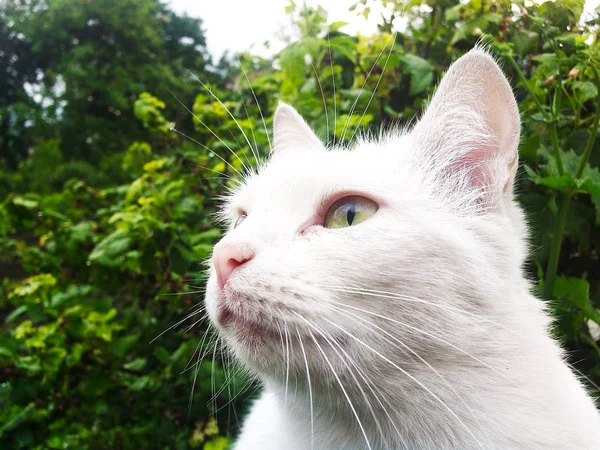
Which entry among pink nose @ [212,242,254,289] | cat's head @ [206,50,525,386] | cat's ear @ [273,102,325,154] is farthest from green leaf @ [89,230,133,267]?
pink nose @ [212,242,254,289]

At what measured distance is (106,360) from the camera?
2.17 metres

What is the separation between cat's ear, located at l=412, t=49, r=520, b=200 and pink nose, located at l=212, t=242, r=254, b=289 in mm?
509

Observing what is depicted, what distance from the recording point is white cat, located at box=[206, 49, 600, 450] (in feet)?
2.85

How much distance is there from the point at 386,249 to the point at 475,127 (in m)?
0.39

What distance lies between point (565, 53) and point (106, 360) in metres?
2.24

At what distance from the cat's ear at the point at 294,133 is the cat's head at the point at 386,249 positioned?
33 cm

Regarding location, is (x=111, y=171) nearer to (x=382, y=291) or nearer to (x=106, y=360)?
(x=106, y=360)

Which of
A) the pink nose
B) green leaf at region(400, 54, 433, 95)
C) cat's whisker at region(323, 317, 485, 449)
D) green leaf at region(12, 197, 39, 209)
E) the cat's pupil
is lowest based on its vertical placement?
cat's whisker at region(323, 317, 485, 449)

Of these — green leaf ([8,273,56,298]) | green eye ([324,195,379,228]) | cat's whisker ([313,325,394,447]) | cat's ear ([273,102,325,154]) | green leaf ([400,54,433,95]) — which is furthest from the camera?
green leaf ([8,273,56,298])

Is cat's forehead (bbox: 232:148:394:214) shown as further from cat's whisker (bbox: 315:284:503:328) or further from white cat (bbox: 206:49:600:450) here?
cat's whisker (bbox: 315:284:503:328)

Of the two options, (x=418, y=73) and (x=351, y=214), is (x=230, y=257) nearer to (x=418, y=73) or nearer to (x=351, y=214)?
(x=351, y=214)

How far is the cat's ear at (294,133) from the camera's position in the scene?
1433 mm

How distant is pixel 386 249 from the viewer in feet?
2.93

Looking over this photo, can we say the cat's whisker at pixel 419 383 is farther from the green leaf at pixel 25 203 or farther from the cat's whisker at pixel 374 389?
the green leaf at pixel 25 203
